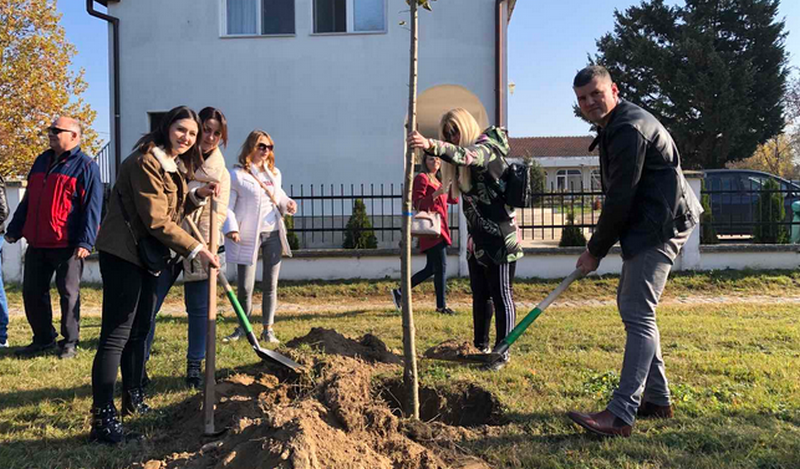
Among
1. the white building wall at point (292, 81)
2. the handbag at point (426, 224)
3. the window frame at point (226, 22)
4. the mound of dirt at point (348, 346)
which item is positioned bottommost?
the mound of dirt at point (348, 346)

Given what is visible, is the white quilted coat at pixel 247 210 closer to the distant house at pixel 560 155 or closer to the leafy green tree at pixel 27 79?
the leafy green tree at pixel 27 79

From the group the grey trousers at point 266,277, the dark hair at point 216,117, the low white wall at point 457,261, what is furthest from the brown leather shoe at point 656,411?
the low white wall at point 457,261

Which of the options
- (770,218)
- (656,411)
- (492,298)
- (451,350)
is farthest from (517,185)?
(770,218)

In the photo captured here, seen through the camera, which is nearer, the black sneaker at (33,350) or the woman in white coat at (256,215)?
the black sneaker at (33,350)

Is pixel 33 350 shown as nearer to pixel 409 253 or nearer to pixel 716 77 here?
pixel 409 253

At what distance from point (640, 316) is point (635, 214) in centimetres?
Result: 53

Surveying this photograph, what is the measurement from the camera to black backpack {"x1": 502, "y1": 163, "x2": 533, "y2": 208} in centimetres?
415

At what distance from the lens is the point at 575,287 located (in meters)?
8.60

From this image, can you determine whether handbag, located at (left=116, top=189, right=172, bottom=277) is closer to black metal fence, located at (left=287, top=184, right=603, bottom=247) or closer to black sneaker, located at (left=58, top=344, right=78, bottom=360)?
black sneaker, located at (left=58, top=344, right=78, bottom=360)

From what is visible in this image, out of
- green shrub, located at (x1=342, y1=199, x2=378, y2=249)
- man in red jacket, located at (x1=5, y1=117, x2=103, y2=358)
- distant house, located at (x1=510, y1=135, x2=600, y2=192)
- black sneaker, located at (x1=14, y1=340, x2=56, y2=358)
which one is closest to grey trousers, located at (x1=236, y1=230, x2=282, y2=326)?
man in red jacket, located at (x1=5, y1=117, x2=103, y2=358)

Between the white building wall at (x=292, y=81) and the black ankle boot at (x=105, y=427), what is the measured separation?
29.6 ft

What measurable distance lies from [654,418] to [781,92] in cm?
2549

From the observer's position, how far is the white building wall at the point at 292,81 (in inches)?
469

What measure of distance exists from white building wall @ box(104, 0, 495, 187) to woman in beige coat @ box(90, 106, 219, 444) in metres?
8.66
